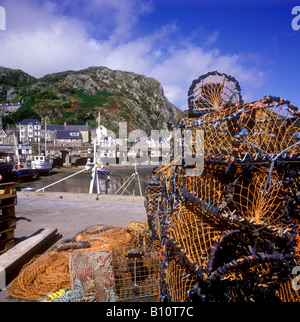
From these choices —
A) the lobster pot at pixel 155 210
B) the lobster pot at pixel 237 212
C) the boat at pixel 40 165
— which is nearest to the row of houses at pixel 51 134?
the boat at pixel 40 165

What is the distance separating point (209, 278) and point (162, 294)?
0.83 meters

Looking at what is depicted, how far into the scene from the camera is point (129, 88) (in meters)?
135

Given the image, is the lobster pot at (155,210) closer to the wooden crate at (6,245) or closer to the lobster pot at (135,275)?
the lobster pot at (135,275)

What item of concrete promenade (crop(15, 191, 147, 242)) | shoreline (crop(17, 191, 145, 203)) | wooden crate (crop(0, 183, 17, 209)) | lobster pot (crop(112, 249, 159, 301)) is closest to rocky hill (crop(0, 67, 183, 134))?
shoreline (crop(17, 191, 145, 203))

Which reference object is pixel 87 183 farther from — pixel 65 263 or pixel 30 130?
pixel 30 130

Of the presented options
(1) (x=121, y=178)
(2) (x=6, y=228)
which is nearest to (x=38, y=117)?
(1) (x=121, y=178)

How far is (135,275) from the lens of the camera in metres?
2.96

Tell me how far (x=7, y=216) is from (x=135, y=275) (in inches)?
97.1

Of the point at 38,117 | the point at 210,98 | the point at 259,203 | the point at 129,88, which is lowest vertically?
the point at 259,203

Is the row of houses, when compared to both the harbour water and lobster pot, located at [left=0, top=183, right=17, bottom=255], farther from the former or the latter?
lobster pot, located at [left=0, top=183, right=17, bottom=255]

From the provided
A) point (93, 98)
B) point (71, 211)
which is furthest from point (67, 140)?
point (71, 211)

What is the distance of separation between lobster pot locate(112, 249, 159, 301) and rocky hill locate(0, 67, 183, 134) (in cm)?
7683

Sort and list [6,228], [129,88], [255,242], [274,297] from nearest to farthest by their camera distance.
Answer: [274,297] < [255,242] < [6,228] < [129,88]
